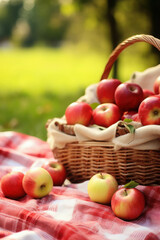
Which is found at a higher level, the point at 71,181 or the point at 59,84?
the point at 71,181

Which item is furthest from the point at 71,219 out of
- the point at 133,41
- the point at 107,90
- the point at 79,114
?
the point at 133,41

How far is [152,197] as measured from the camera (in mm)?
1783

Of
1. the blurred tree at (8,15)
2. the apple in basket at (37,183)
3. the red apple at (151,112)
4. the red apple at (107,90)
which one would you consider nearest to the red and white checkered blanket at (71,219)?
the apple in basket at (37,183)

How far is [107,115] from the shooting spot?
207cm

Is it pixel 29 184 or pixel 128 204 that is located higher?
pixel 29 184

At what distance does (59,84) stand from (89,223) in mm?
6025

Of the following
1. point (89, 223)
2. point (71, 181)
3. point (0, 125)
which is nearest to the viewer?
point (89, 223)

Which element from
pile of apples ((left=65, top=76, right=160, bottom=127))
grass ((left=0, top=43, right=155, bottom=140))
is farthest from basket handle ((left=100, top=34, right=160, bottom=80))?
grass ((left=0, top=43, right=155, bottom=140))

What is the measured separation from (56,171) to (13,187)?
0.29m

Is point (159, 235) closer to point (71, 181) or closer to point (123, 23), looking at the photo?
point (71, 181)

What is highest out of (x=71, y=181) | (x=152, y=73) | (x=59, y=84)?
(x=152, y=73)

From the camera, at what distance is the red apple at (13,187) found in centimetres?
191

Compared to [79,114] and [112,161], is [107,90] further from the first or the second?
[112,161]

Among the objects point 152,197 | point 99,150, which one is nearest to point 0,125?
point 99,150
